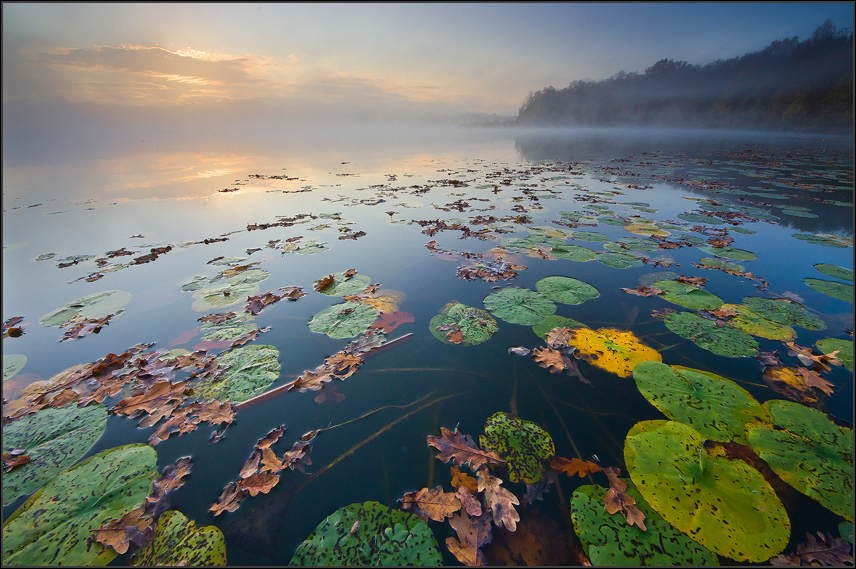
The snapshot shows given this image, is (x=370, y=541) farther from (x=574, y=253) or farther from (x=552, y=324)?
(x=574, y=253)

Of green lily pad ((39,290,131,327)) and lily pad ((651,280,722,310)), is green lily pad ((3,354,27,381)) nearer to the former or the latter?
green lily pad ((39,290,131,327))

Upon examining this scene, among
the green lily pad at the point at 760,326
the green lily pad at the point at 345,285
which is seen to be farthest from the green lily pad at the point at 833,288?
the green lily pad at the point at 345,285

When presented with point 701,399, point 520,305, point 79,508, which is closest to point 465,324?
point 520,305

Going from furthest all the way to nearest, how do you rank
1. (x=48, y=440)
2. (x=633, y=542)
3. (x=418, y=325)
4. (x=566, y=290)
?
1. (x=566, y=290)
2. (x=418, y=325)
3. (x=48, y=440)
4. (x=633, y=542)

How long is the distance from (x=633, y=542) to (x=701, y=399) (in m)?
2.28

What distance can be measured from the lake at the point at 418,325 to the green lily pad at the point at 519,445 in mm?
91

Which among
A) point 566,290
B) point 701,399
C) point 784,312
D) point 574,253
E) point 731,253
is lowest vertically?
point 701,399

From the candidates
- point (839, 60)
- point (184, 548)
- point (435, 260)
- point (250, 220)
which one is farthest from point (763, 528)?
point (839, 60)

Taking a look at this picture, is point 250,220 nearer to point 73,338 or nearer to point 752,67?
point 73,338

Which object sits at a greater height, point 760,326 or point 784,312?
point 784,312

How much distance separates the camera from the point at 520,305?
6.00m

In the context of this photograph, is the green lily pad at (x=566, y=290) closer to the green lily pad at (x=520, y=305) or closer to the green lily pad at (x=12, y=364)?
the green lily pad at (x=520, y=305)

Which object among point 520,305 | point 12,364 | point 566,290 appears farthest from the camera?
point 566,290

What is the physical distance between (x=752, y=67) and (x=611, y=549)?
203 metres
